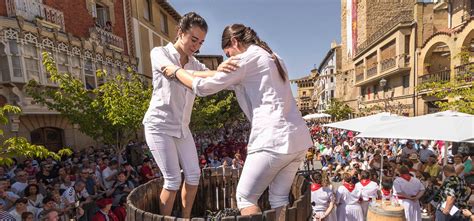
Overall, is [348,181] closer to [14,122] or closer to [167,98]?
[167,98]

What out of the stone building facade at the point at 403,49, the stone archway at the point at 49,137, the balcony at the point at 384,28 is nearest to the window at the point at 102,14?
the stone archway at the point at 49,137

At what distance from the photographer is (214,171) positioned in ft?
11.2

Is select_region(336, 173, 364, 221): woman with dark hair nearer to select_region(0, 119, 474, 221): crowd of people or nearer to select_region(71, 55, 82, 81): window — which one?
select_region(0, 119, 474, 221): crowd of people

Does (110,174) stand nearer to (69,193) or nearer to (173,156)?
(69,193)

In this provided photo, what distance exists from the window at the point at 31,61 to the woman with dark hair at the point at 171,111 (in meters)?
12.8

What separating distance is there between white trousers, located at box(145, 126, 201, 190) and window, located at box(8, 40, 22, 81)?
42.0ft

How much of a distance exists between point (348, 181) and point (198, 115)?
8.75 m

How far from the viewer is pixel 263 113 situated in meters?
1.86

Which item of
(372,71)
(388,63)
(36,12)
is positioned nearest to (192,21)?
(36,12)

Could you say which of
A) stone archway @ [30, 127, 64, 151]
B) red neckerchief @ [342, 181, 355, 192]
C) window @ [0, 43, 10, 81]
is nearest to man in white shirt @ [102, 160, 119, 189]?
red neckerchief @ [342, 181, 355, 192]

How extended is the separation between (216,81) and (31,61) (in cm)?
1405

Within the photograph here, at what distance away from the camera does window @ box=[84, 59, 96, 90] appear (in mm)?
15711

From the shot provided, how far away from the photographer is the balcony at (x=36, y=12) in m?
11.8

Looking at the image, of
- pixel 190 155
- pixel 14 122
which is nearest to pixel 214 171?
pixel 190 155
